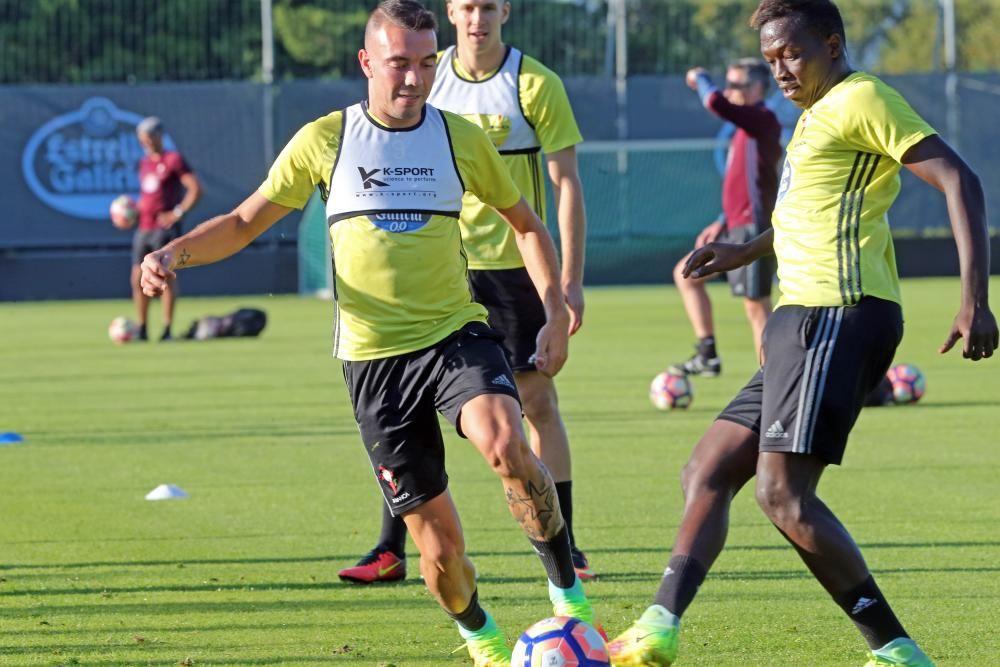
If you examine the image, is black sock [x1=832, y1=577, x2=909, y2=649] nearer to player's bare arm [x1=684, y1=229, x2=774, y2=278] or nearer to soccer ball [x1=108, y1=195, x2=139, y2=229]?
player's bare arm [x1=684, y1=229, x2=774, y2=278]

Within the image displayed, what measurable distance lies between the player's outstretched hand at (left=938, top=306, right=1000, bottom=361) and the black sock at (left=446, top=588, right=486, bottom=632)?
170cm

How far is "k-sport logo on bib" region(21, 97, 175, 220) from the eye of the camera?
94.8ft

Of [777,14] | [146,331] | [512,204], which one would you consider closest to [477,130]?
[512,204]

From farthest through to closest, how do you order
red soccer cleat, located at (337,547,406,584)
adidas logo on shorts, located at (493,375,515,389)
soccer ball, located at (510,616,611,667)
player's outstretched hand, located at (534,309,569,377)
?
red soccer cleat, located at (337,547,406,584)
player's outstretched hand, located at (534,309,569,377)
adidas logo on shorts, located at (493,375,515,389)
soccer ball, located at (510,616,611,667)

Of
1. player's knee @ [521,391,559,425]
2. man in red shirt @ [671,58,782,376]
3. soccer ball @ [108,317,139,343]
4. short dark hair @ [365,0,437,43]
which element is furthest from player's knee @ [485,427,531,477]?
soccer ball @ [108,317,139,343]

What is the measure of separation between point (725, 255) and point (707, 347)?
8.58 m

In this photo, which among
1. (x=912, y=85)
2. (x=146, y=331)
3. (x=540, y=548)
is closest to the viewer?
(x=540, y=548)

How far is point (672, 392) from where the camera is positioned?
12.5 meters

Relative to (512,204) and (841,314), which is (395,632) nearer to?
(512,204)

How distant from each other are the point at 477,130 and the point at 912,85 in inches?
1014

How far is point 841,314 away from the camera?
4.88 metres

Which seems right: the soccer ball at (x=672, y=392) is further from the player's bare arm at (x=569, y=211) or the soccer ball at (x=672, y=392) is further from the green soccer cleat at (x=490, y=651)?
the green soccer cleat at (x=490, y=651)

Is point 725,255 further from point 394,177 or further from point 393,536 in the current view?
point 393,536

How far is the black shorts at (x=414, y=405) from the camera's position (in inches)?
205
